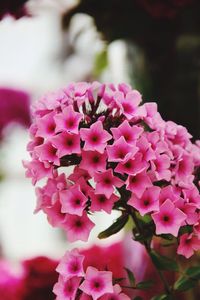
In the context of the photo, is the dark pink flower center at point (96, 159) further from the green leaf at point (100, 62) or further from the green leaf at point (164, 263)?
the green leaf at point (100, 62)

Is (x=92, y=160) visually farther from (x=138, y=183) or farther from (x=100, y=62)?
(x=100, y=62)

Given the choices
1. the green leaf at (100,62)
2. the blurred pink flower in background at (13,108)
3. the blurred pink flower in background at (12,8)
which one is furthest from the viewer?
the blurred pink flower in background at (13,108)

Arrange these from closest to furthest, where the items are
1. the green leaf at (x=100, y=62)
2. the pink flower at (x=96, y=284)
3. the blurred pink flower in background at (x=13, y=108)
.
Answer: the pink flower at (x=96, y=284)
the green leaf at (x=100, y=62)
the blurred pink flower in background at (x=13, y=108)

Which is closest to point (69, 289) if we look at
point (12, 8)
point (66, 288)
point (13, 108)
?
point (66, 288)

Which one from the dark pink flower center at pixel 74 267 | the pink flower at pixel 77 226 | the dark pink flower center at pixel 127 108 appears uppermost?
the dark pink flower center at pixel 127 108

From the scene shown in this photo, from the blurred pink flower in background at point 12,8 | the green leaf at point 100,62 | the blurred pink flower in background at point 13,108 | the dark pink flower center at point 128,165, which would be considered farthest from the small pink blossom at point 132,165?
the blurred pink flower in background at point 13,108

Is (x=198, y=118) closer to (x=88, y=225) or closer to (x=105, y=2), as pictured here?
(x=105, y=2)

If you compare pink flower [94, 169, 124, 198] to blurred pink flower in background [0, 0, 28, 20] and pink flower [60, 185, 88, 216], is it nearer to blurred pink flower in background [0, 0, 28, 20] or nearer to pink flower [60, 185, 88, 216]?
pink flower [60, 185, 88, 216]

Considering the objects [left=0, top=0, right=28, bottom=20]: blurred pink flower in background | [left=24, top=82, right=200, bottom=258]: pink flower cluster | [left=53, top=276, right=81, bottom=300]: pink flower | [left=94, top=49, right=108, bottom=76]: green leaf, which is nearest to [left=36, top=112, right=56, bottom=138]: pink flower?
[left=24, top=82, right=200, bottom=258]: pink flower cluster
